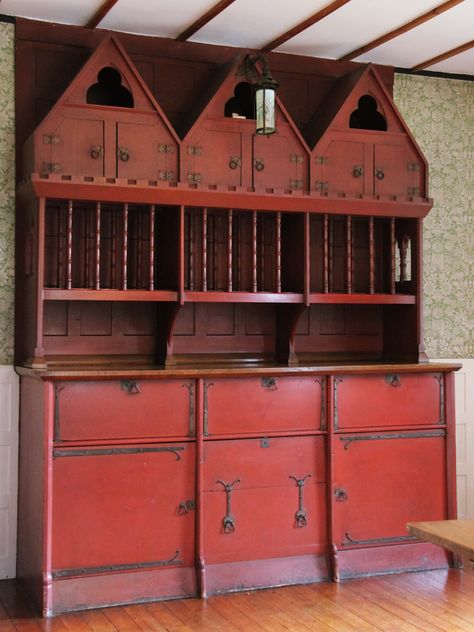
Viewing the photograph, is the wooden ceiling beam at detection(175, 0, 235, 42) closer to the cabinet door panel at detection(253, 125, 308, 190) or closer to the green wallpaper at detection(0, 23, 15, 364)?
the cabinet door panel at detection(253, 125, 308, 190)

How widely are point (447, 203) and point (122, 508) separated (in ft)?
10.2

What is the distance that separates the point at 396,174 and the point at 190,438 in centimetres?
218

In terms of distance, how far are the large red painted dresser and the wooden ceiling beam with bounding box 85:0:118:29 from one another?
0.18 metres

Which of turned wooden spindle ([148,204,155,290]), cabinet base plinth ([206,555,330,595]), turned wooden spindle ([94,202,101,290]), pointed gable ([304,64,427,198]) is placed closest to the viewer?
cabinet base plinth ([206,555,330,595])

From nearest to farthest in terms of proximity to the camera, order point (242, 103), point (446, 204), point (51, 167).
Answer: point (51, 167)
point (242, 103)
point (446, 204)

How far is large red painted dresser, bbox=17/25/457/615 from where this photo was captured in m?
4.69

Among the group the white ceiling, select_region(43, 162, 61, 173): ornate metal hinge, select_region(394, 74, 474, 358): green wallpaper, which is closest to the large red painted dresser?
select_region(43, 162, 61, 173): ornate metal hinge

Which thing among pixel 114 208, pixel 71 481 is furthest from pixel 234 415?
pixel 114 208

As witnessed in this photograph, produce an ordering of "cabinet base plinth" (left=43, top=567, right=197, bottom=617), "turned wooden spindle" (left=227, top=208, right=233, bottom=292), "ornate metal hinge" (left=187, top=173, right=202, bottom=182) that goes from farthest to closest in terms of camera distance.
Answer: "turned wooden spindle" (left=227, top=208, right=233, bottom=292)
"ornate metal hinge" (left=187, top=173, right=202, bottom=182)
"cabinet base plinth" (left=43, top=567, right=197, bottom=617)

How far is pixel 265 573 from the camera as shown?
16.2 ft

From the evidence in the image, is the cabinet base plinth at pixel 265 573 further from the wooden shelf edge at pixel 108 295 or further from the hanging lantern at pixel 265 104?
the hanging lantern at pixel 265 104

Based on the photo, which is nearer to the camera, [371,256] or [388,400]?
[388,400]

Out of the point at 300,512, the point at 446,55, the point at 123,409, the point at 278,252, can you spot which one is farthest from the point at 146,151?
the point at 300,512

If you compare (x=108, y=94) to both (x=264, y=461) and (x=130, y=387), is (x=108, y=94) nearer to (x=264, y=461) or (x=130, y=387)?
(x=130, y=387)
